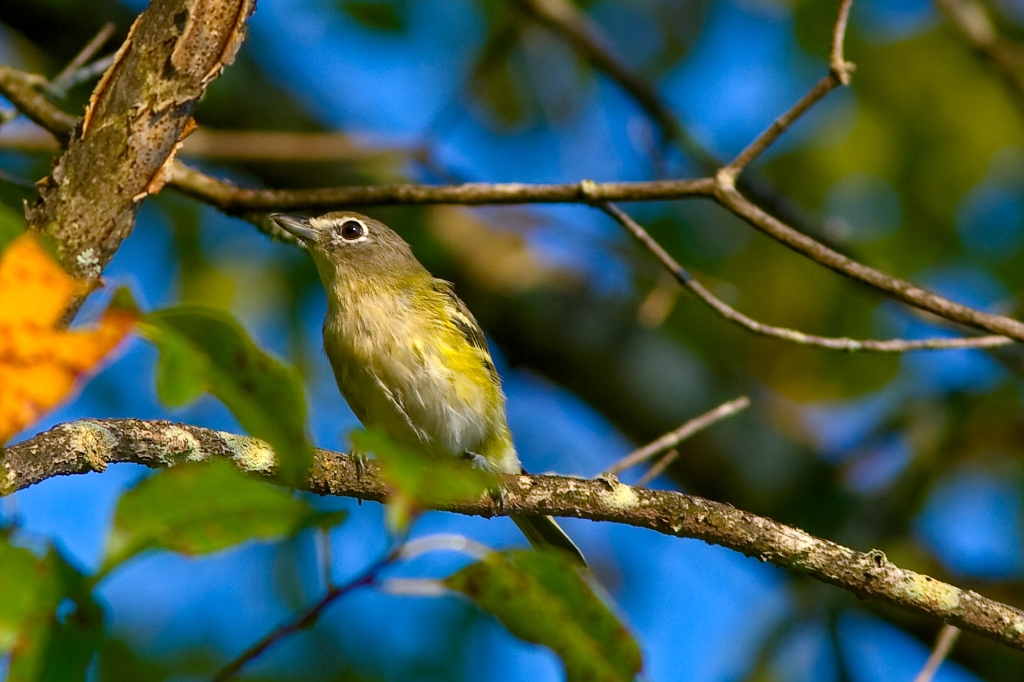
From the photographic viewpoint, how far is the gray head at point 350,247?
5.57 m

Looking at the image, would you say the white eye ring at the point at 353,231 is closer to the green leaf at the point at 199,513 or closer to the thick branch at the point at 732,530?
the thick branch at the point at 732,530

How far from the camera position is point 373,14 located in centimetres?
669

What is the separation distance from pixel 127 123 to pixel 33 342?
1.22m

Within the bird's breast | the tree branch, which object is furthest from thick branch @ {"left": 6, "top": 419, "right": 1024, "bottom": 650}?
the bird's breast

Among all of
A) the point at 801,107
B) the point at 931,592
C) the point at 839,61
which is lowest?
the point at 931,592


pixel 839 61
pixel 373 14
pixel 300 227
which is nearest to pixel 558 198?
pixel 839 61

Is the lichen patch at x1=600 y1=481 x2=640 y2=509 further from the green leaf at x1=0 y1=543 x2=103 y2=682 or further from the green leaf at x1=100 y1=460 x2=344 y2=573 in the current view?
the green leaf at x1=0 y1=543 x2=103 y2=682

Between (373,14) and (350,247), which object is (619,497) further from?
(373,14)

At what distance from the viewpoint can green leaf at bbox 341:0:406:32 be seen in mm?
6684

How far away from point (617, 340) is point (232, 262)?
2.68 m

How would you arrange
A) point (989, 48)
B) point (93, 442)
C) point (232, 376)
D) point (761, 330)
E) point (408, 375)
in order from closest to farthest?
point (232, 376) → point (93, 442) → point (761, 330) → point (408, 375) → point (989, 48)

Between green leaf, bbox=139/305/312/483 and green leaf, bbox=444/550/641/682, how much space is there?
0.46 m

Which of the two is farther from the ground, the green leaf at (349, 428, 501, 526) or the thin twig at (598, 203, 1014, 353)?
the thin twig at (598, 203, 1014, 353)

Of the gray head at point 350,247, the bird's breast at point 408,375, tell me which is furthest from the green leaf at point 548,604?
the gray head at point 350,247
